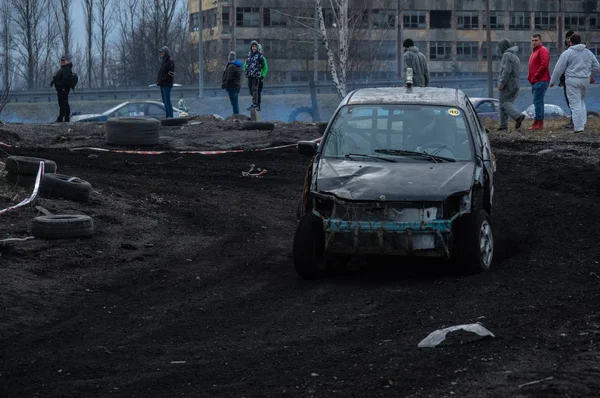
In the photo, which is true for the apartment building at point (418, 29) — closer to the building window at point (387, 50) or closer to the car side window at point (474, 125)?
the building window at point (387, 50)

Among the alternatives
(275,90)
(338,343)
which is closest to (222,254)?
(338,343)

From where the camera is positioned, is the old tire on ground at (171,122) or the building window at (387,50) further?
the building window at (387,50)

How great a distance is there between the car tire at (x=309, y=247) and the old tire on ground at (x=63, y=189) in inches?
187

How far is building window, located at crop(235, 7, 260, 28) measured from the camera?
92.0m

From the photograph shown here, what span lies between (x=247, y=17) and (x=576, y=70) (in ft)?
241

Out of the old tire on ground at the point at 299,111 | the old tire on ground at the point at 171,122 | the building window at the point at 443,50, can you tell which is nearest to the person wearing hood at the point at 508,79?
the old tire on ground at the point at 171,122

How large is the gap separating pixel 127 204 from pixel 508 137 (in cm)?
1019

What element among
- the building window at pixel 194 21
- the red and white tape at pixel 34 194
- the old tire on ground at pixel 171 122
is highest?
the building window at pixel 194 21

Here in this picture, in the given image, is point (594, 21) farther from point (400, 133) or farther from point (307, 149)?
point (307, 149)

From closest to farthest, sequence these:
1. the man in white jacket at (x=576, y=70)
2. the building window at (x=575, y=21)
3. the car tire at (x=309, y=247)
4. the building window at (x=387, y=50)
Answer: the car tire at (x=309, y=247) < the man in white jacket at (x=576, y=70) < the building window at (x=387, y=50) < the building window at (x=575, y=21)

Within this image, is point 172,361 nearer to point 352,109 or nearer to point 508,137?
point 352,109

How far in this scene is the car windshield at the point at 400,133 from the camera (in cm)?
968

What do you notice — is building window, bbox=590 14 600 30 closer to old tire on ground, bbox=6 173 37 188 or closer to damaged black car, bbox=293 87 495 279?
old tire on ground, bbox=6 173 37 188

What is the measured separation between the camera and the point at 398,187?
28.6ft
